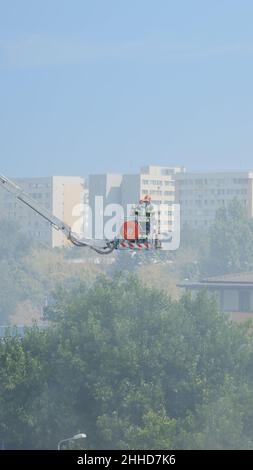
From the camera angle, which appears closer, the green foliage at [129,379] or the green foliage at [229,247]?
the green foliage at [129,379]

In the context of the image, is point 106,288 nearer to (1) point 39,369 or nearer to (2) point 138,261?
(1) point 39,369

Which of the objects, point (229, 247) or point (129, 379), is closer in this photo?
point (129, 379)

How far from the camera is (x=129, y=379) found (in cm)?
7919

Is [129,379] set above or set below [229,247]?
below

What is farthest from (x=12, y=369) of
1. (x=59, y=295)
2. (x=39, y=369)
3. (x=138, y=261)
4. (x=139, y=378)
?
(x=138, y=261)

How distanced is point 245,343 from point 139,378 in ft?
23.6

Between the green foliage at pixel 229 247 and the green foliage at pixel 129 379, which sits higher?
the green foliage at pixel 229 247

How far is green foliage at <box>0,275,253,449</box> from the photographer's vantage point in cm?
7419

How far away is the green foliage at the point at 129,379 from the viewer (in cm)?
7419

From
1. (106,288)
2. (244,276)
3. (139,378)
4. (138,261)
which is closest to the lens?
(139,378)

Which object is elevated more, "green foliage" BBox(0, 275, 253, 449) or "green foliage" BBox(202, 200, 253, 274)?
"green foliage" BBox(202, 200, 253, 274)

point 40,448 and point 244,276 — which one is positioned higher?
point 244,276

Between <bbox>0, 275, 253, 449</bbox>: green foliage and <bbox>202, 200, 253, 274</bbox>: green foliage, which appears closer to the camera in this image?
<bbox>0, 275, 253, 449</bbox>: green foliage

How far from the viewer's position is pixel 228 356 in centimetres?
8231
